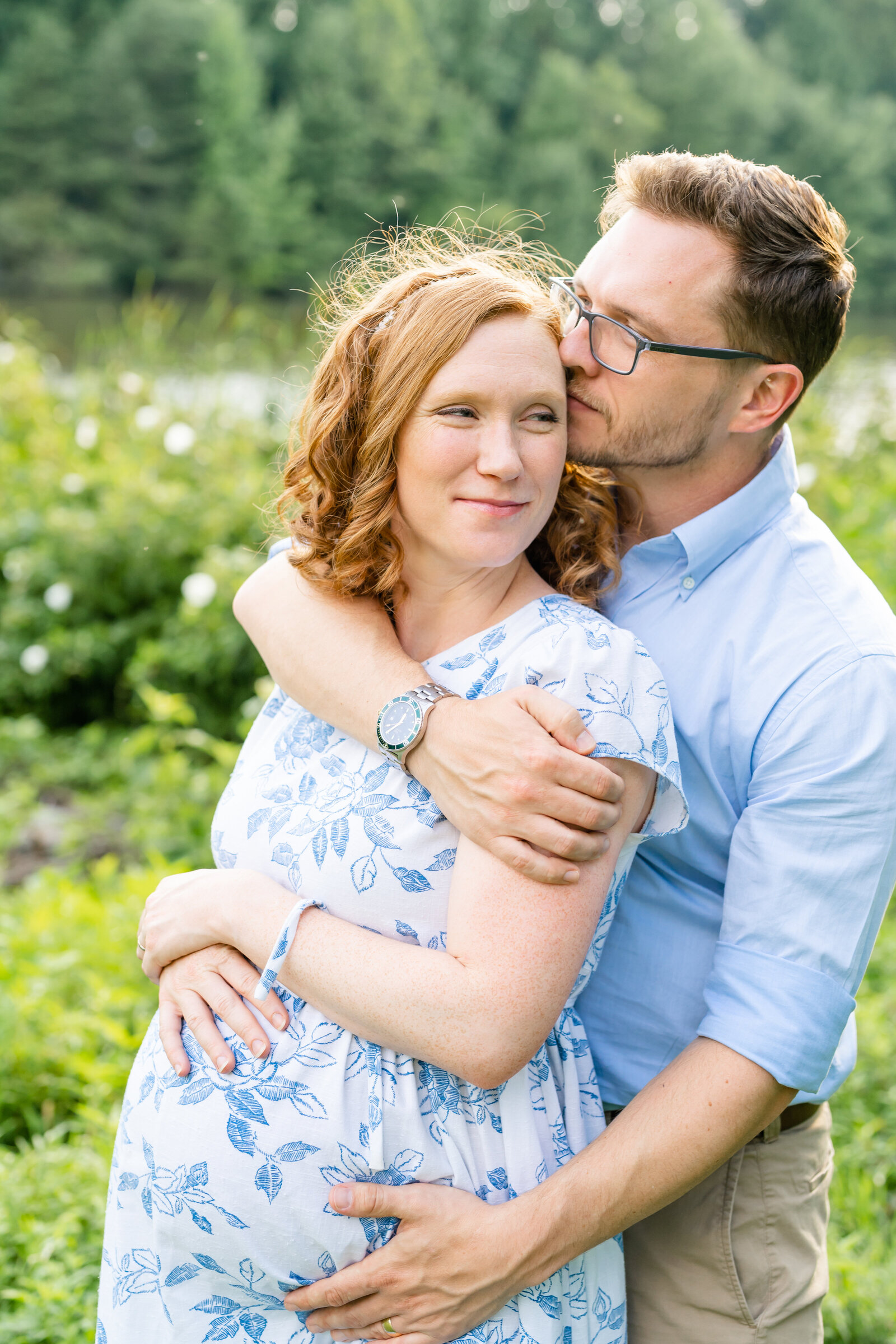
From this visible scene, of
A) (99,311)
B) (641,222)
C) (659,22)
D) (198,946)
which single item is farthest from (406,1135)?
(659,22)

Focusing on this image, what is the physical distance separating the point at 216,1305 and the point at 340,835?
686mm

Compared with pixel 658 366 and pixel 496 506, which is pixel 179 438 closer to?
pixel 658 366

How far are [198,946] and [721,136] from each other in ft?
106

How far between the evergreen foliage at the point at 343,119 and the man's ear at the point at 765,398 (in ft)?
80.4

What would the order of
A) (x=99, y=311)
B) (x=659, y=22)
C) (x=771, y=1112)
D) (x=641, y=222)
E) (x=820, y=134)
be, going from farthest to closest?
(x=659, y=22) < (x=820, y=134) < (x=99, y=311) < (x=641, y=222) < (x=771, y=1112)

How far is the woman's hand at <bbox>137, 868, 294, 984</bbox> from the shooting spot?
1657 mm

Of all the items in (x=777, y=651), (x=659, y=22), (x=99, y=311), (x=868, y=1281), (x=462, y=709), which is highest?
(x=659, y=22)

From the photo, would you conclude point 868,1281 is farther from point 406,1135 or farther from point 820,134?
point 820,134

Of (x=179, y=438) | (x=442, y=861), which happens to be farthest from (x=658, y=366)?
(x=179, y=438)

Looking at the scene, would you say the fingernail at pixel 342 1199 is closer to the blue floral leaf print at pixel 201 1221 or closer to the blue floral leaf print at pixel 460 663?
the blue floral leaf print at pixel 201 1221

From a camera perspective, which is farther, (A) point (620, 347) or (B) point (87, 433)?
(B) point (87, 433)

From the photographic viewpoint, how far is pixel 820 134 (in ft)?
92.2

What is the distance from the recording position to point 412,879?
5.18 feet

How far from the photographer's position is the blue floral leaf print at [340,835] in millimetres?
1606
